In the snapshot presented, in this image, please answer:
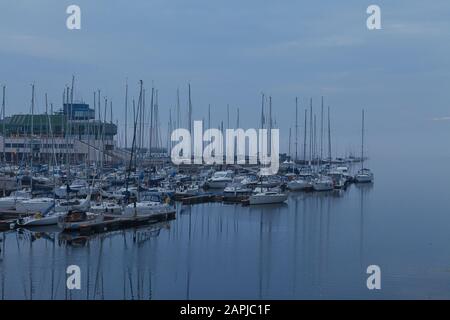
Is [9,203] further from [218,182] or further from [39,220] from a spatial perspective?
[218,182]

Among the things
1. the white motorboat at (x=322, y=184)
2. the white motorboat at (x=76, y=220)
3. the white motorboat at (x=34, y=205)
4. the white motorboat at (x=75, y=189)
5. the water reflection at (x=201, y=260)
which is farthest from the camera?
the white motorboat at (x=322, y=184)

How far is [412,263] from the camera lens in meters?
16.2

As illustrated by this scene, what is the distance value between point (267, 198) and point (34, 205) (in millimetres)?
11665

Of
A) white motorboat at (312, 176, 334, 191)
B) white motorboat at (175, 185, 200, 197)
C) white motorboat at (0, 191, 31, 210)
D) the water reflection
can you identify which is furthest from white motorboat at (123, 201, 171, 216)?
white motorboat at (312, 176, 334, 191)

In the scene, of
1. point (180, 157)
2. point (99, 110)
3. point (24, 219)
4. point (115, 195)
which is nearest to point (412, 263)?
point (24, 219)

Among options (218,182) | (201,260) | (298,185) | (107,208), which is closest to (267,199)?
(218,182)

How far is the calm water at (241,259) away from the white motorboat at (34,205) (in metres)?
2.92

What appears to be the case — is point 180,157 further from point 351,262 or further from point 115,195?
point 351,262

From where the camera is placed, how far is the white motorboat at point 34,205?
22219 millimetres

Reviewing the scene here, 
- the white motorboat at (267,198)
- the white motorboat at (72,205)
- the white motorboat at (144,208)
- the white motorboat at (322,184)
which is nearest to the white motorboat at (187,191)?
the white motorboat at (267,198)

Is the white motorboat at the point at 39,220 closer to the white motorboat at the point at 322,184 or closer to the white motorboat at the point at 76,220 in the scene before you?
the white motorboat at the point at 76,220

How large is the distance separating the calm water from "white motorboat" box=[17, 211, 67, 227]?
0.45 meters

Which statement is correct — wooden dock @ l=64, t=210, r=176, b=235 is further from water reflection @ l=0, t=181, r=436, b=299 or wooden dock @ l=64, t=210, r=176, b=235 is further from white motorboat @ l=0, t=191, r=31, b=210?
white motorboat @ l=0, t=191, r=31, b=210

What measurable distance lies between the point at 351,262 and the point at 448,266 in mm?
2409
